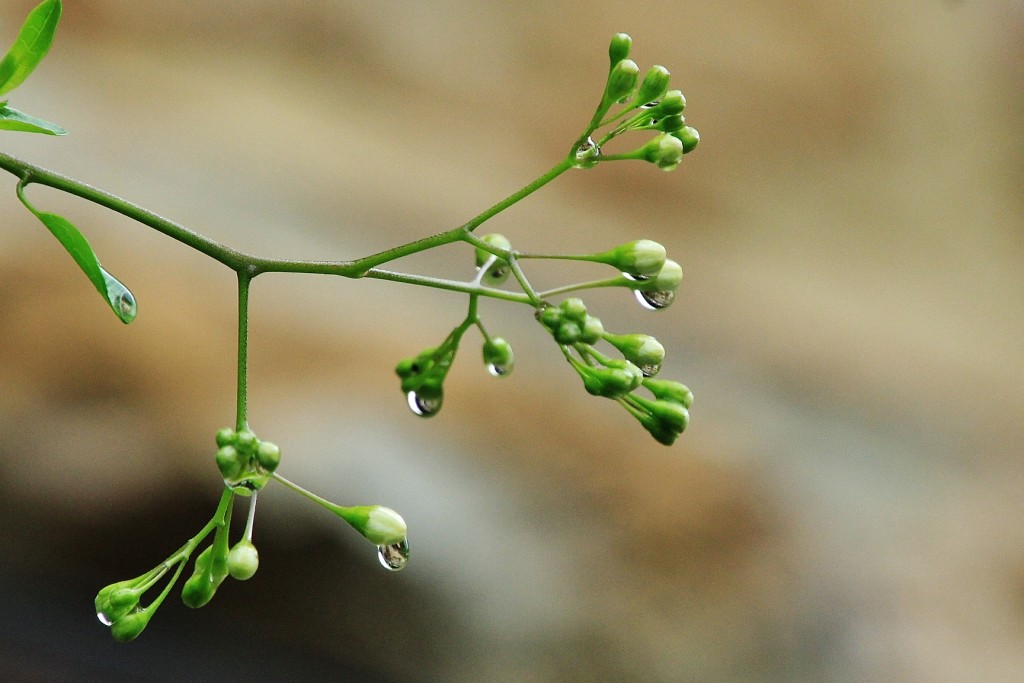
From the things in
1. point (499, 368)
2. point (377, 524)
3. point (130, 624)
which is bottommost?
point (130, 624)

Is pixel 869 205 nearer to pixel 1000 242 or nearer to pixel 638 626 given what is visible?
pixel 1000 242

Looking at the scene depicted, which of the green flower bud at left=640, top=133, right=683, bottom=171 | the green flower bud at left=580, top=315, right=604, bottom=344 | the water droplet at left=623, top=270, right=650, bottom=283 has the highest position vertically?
the green flower bud at left=640, top=133, right=683, bottom=171

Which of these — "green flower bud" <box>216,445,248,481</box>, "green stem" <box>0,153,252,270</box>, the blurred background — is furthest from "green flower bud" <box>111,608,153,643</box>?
the blurred background

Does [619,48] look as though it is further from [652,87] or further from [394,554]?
[394,554]

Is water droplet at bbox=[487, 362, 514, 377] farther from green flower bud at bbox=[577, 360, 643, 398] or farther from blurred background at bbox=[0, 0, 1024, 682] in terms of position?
blurred background at bbox=[0, 0, 1024, 682]

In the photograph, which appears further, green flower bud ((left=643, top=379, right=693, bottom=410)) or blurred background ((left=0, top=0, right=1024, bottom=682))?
blurred background ((left=0, top=0, right=1024, bottom=682))

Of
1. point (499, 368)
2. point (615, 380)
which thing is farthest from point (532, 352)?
point (615, 380)

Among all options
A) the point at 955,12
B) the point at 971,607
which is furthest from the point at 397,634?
the point at 955,12
